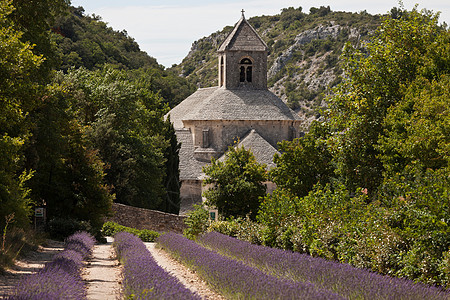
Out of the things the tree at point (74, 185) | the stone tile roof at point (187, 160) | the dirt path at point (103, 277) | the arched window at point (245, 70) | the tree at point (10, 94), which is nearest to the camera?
the dirt path at point (103, 277)

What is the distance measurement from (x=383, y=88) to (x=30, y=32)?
14.1 m

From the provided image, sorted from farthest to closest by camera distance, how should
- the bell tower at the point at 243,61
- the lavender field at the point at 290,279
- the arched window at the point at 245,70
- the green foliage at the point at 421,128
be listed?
the arched window at the point at 245,70
the bell tower at the point at 243,61
the green foliage at the point at 421,128
the lavender field at the point at 290,279

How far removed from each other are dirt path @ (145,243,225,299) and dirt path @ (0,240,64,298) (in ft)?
10.9

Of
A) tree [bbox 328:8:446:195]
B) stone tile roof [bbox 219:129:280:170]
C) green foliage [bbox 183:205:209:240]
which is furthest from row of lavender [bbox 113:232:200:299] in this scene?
stone tile roof [bbox 219:129:280:170]

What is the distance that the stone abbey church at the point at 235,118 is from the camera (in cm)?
5434

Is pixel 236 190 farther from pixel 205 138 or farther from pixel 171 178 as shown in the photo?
pixel 205 138

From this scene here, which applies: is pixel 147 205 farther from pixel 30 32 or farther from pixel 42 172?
pixel 30 32

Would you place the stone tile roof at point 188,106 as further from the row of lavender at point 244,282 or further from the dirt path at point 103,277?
the row of lavender at point 244,282

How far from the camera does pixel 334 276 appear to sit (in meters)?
11.9

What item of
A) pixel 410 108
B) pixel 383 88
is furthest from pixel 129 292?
pixel 383 88

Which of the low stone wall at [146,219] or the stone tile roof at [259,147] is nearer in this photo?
the low stone wall at [146,219]

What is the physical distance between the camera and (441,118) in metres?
18.5

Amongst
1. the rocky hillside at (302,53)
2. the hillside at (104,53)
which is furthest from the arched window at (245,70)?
the rocky hillside at (302,53)

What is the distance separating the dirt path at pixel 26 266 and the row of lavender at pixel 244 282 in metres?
4.06
